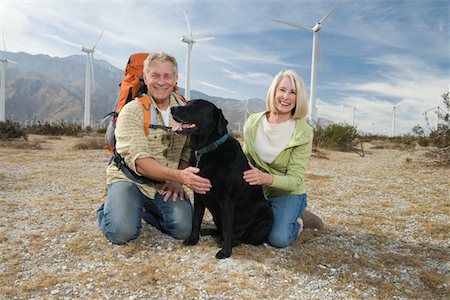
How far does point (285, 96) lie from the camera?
3.66m

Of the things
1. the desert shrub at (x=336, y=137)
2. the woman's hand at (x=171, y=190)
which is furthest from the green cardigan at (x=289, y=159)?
the desert shrub at (x=336, y=137)

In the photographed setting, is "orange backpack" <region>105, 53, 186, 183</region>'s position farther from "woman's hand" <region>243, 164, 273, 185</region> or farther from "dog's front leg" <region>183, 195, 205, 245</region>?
"woman's hand" <region>243, 164, 273, 185</region>

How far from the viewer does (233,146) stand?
3230mm

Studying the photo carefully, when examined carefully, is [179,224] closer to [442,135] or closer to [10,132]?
[442,135]

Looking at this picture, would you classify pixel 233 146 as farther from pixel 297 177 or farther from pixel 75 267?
pixel 75 267

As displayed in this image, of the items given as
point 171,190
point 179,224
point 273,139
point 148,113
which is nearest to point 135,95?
point 148,113

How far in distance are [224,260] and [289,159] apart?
1.25 metres

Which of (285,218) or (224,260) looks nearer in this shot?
(224,260)

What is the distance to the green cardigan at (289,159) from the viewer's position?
3594 mm

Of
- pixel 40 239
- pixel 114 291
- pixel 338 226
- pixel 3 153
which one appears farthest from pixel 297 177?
pixel 3 153

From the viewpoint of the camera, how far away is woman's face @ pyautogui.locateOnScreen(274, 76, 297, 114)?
144 inches

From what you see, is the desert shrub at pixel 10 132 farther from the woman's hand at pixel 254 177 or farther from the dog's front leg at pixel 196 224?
the woman's hand at pixel 254 177

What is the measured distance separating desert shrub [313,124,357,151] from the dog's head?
13253 millimetres

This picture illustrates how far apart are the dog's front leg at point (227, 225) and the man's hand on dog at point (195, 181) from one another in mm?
206
